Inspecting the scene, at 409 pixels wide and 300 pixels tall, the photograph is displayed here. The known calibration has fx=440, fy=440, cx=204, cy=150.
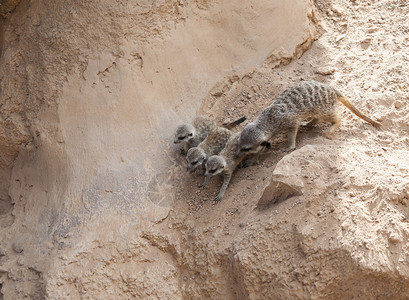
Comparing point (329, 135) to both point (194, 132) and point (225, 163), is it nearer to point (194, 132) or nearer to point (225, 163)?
point (225, 163)

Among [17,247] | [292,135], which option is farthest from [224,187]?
[17,247]

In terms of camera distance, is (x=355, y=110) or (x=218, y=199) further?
(x=355, y=110)

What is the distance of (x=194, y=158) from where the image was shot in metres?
3.64

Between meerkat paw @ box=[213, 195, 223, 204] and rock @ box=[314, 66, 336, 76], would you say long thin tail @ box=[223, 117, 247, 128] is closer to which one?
meerkat paw @ box=[213, 195, 223, 204]

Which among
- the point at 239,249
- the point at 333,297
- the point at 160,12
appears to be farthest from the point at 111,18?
the point at 333,297

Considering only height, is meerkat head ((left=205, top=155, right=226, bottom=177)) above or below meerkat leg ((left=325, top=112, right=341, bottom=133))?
above

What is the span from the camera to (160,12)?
433 cm

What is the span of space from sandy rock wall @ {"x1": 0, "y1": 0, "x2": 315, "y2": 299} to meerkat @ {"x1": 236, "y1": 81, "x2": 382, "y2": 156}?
77cm

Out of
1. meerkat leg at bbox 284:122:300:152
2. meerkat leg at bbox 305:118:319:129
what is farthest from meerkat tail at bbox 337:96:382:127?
meerkat leg at bbox 284:122:300:152

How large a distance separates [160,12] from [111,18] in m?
0.48

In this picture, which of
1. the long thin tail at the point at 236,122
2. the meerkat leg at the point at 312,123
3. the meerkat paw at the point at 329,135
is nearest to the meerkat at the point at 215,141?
the long thin tail at the point at 236,122

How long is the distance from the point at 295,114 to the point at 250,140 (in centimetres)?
44

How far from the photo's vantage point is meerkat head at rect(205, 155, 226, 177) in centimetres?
349

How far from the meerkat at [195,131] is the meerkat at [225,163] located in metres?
0.31
